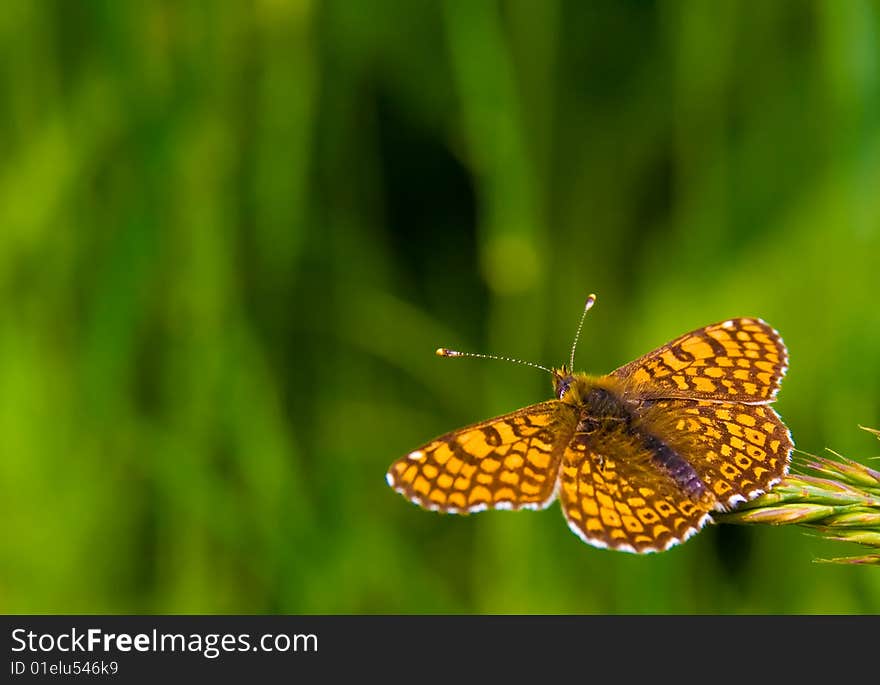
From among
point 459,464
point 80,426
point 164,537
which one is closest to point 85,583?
point 164,537

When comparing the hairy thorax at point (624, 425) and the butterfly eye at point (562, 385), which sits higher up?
the butterfly eye at point (562, 385)

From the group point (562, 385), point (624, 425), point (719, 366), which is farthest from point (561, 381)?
point (719, 366)

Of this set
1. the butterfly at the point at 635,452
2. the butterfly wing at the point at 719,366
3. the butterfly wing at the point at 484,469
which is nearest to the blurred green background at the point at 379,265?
the butterfly wing at the point at 719,366

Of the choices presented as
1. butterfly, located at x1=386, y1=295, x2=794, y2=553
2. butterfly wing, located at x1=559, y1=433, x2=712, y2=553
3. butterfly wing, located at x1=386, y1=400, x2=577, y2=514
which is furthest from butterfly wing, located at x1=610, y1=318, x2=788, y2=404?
butterfly wing, located at x1=386, y1=400, x2=577, y2=514

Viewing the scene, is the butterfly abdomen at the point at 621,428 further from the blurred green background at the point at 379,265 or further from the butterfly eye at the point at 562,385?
the blurred green background at the point at 379,265

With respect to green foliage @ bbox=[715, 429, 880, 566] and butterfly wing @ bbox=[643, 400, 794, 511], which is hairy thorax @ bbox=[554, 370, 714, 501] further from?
green foliage @ bbox=[715, 429, 880, 566]

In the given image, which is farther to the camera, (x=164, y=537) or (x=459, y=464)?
(x=164, y=537)

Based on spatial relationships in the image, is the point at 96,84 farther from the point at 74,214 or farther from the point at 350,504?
the point at 350,504
